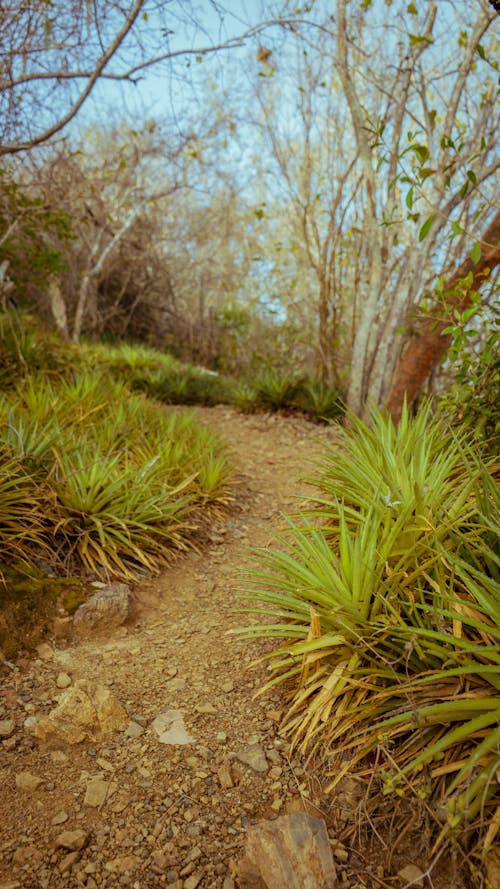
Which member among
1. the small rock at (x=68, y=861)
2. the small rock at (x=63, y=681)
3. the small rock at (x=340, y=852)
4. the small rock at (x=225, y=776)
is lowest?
the small rock at (x=63, y=681)

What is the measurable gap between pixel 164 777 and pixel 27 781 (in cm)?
45

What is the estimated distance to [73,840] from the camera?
1.70 metres

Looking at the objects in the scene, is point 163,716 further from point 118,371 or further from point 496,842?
point 118,371

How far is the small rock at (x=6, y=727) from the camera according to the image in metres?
2.11

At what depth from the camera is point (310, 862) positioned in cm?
156

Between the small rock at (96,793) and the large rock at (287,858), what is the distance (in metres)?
0.53

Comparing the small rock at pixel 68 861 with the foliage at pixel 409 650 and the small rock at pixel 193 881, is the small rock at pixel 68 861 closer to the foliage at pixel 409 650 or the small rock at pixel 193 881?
the small rock at pixel 193 881

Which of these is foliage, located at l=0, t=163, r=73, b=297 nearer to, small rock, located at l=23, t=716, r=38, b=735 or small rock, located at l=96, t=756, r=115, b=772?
small rock, located at l=23, t=716, r=38, b=735

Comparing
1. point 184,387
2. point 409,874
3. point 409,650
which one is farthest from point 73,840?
point 184,387

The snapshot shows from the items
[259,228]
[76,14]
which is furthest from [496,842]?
[259,228]

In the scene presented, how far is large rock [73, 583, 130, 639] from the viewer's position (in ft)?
9.09

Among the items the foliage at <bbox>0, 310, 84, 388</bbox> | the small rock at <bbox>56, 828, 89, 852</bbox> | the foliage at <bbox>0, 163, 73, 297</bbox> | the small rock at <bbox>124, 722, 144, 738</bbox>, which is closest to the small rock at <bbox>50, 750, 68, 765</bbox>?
the small rock at <bbox>124, 722, 144, 738</bbox>

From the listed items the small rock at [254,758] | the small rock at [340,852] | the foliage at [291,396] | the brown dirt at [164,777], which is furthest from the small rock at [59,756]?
the foliage at [291,396]

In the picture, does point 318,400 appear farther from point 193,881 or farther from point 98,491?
point 193,881
